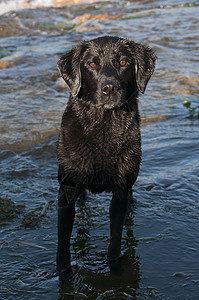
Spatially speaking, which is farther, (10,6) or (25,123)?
(10,6)

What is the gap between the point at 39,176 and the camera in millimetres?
5668

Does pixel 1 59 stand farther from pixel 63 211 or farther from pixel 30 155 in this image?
pixel 63 211

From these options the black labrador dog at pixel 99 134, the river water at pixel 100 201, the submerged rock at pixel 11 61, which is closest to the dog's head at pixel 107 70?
the black labrador dog at pixel 99 134

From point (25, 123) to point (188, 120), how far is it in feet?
8.43

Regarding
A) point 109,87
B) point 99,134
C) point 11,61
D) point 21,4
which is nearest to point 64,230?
point 99,134

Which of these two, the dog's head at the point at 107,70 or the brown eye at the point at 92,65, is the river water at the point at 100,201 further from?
the brown eye at the point at 92,65

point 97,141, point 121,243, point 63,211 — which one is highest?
point 97,141

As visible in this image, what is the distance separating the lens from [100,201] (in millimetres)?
5105

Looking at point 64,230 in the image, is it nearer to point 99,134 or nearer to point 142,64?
point 99,134

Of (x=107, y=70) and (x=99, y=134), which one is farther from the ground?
(x=107, y=70)

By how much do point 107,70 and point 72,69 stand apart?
0.37 meters

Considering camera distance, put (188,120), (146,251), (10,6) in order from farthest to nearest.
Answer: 1. (10,6)
2. (188,120)
3. (146,251)

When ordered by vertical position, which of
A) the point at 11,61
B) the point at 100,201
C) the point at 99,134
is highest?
the point at 99,134

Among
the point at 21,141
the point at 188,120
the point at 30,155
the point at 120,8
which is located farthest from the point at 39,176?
the point at 120,8
